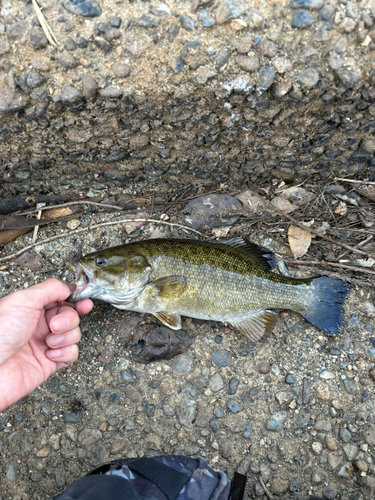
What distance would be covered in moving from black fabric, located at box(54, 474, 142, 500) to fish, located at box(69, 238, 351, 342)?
1.48 metres

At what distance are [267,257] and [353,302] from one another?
1.09 m

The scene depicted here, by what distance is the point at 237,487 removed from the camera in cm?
354

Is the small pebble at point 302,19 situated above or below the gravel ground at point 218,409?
above

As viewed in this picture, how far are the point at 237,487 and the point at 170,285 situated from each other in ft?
6.69

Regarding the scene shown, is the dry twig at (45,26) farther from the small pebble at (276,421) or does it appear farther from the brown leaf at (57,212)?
the small pebble at (276,421)

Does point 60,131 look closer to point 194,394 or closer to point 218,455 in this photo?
point 194,394

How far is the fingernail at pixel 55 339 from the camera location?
11.2 ft

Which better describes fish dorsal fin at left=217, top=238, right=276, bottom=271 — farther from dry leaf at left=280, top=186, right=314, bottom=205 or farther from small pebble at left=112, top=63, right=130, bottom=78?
small pebble at left=112, top=63, right=130, bottom=78

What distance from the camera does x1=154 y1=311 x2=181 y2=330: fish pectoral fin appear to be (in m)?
3.90

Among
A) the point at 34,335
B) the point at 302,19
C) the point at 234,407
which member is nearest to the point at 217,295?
the point at 234,407

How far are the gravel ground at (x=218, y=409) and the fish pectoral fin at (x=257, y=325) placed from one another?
0.16 metres

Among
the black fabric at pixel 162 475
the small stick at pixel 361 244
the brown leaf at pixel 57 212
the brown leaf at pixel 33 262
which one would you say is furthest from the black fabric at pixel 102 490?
the small stick at pixel 361 244

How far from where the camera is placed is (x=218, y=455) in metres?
3.82

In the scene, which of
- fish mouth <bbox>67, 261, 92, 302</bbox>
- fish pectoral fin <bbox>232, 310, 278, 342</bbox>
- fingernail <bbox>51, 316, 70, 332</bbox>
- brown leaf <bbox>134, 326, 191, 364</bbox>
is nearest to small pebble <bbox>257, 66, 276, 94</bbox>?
fish pectoral fin <bbox>232, 310, 278, 342</bbox>
